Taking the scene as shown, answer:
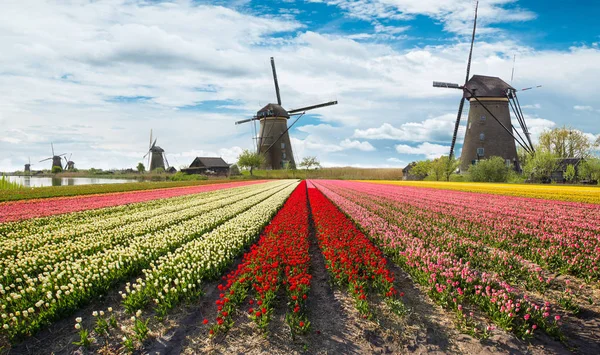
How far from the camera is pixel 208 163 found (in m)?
89.8

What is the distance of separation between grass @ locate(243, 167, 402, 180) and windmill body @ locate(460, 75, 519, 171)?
809 inches

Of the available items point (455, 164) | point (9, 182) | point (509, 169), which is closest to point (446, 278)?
point (9, 182)

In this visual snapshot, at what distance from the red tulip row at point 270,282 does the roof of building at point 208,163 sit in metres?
81.4

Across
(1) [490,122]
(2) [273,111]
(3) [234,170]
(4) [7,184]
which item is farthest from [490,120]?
(4) [7,184]

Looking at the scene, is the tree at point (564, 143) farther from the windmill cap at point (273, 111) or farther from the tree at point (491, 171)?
the windmill cap at point (273, 111)

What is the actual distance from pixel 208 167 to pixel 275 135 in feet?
68.3

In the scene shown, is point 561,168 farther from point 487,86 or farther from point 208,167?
point 208,167

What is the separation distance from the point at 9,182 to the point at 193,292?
127 feet

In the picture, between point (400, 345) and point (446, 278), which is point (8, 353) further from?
point (446, 278)

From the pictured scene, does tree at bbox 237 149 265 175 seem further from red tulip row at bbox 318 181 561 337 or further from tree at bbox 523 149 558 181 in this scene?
red tulip row at bbox 318 181 561 337

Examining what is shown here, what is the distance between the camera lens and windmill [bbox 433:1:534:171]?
2302 inches

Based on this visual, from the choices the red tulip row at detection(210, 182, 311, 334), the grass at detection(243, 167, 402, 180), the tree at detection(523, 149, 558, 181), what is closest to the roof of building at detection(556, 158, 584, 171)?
the tree at detection(523, 149, 558, 181)

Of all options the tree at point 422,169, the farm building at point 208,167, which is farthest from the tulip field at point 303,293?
the farm building at point 208,167

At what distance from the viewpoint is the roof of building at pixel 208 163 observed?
3506 inches
